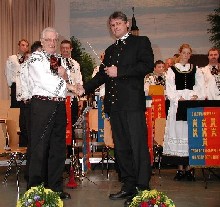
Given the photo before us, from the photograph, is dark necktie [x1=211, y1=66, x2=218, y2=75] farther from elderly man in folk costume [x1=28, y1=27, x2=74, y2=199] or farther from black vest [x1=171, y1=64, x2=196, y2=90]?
elderly man in folk costume [x1=28, y1=27, x2=74, y2=199]

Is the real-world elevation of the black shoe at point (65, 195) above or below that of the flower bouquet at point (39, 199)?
below

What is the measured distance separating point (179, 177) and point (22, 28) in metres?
7.44

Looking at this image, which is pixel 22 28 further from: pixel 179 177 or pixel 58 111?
pixel 58 111

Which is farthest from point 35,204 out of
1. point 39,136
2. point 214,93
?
point 214,93

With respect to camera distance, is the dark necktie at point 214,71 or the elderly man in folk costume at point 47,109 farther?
the dark necktie at point 214,71

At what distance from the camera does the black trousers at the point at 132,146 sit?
16.3 feet

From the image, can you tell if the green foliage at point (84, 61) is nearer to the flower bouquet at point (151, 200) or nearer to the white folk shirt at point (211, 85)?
the white folk shirt at point (211, 85)

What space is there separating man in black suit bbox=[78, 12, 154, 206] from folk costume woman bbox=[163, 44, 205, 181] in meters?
1.49

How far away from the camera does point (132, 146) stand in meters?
4.98

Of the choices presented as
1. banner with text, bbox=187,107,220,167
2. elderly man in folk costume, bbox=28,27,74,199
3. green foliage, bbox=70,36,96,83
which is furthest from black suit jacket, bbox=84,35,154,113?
green foliage, bbox=70,36,96,83

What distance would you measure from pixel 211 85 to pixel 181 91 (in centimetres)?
116

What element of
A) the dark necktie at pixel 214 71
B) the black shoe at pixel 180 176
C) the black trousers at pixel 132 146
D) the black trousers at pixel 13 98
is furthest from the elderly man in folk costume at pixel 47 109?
the black trousers at pixel 13 98

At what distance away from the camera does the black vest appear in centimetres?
645

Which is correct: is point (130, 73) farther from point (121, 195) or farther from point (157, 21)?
point (157, 21)
